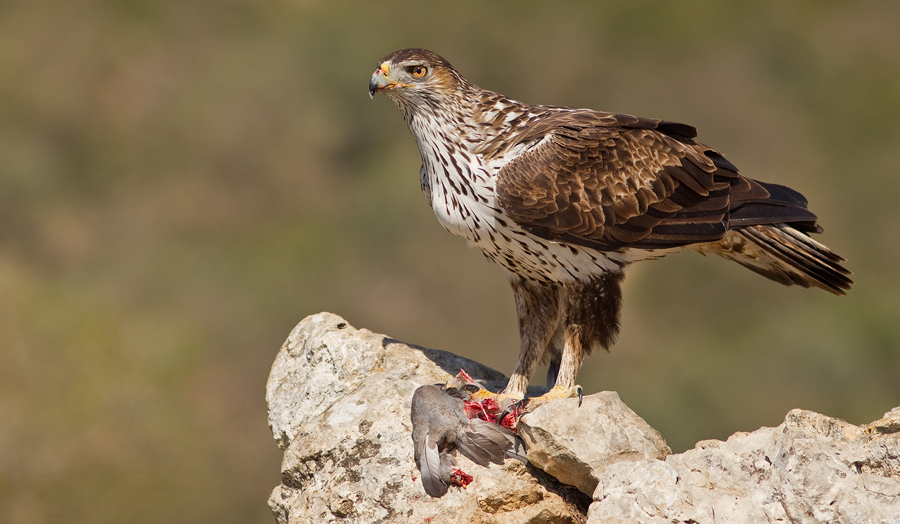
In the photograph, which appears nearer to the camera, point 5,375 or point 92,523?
point 92,523

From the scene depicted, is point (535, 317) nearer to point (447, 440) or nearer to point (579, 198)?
point (579, 198)

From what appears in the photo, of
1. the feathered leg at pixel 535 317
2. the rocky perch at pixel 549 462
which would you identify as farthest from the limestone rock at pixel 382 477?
the feathered leg at pixel 535 317

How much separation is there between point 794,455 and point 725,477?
1.22 feet

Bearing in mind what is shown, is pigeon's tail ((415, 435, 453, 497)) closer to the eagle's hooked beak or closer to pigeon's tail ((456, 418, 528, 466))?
pigeon's tail ((456, 418, 528, 466))

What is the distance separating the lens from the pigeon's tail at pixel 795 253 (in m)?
6.14

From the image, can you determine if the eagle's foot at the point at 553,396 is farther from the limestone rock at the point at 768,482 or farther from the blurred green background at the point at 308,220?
the blurred green background at the point at 308,220

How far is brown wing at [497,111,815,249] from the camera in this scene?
584cm

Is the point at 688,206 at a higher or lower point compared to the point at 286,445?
higher

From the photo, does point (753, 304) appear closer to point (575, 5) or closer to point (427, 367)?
point (575, 5)

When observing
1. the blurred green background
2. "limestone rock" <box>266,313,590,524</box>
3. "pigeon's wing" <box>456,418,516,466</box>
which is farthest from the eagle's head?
the blurred green background

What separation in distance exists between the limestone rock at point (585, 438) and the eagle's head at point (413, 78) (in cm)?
221

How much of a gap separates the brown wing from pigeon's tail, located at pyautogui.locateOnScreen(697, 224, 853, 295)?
5.4 inches

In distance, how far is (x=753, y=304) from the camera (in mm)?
27922

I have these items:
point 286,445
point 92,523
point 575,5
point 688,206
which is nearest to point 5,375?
point 92,523
